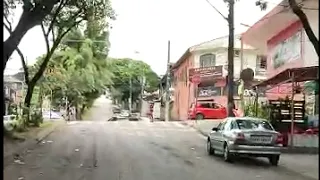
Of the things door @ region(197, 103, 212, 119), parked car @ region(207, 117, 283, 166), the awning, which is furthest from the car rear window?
door @ region(197, 103, 212, 119)

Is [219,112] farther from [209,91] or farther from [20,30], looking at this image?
[20,30]

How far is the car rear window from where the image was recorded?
18609 millimetres

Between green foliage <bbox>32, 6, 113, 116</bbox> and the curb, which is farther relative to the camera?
green foliage <bbox>32, 6, 113, 116</bbox>

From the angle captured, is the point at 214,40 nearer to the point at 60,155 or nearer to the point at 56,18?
the point at 56,18

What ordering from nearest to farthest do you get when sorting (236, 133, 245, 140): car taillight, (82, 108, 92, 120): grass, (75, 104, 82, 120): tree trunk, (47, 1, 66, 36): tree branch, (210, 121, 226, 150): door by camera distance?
(236, 133, 245, 140): car taillight → (210, 121, 226, 150): door → (47, 1, 66, 36): tree branch → (75, 104, 82, 120): tree trunk → (82, 108, 92, 120): grass

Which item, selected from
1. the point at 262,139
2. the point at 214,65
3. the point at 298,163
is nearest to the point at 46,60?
the point at 262,139

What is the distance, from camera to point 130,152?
69.2ft

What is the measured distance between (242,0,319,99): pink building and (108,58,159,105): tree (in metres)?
43.3

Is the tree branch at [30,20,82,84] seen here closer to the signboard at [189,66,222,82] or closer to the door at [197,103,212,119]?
the door at [197,103,212,119]

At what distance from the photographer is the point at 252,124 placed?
18.8 metres

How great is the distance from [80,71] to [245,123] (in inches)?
1564

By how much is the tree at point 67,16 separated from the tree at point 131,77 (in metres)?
41.8

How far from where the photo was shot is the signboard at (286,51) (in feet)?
88.2

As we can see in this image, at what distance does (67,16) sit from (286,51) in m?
11.1
